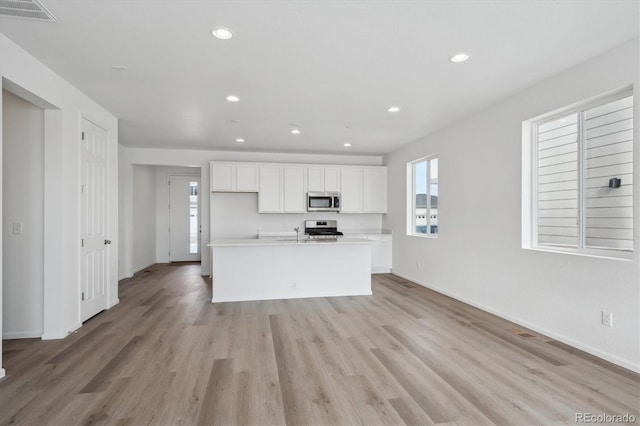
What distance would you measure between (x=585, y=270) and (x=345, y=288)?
2.96m

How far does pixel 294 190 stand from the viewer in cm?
653

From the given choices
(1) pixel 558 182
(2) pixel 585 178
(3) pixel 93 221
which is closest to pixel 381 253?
(1) pixel 558 182

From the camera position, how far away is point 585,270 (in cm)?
282

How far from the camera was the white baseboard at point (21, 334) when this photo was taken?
314 cm

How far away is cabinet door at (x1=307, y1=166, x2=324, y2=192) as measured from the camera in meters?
6.60

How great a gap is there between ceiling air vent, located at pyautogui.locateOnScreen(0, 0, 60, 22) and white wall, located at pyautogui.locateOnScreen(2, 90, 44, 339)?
130 centimetres

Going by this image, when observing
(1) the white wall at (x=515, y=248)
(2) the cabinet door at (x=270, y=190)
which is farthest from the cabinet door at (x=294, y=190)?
(1) the white wall at (x=515, y=248)

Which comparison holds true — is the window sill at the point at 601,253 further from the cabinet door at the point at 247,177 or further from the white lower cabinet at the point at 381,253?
the cabinet door at the point at 247,177

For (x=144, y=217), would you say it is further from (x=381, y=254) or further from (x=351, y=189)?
(x=381, y=254)

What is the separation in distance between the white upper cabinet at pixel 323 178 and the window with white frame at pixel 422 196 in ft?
4.97

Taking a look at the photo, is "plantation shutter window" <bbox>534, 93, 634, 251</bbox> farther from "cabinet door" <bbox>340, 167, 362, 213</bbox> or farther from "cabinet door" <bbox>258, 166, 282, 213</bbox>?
"cabinet door" <bbox>258, 166, 282, 213</bbox>

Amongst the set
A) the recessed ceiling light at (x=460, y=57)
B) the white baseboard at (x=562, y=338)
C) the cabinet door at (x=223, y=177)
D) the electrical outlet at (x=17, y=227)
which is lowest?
the white baseboard at (x=562, y=338)

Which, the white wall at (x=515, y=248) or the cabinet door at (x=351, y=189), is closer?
the white wall at (x=515, y=248)

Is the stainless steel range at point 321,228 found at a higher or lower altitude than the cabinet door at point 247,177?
lower
